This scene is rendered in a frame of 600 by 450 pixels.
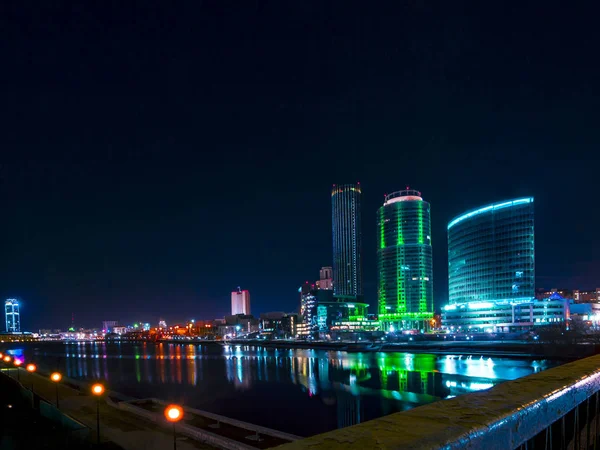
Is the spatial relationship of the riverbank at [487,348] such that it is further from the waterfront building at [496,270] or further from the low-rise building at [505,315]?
the waterfront building at [496,270]

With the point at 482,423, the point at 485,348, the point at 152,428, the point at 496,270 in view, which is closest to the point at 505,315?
the point at 496,270

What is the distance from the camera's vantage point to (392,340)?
485 ft

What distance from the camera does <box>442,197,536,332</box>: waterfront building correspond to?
13525 cm

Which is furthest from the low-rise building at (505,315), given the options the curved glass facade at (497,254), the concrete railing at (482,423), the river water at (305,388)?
the concrete railing at (482,423)

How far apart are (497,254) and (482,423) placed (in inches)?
6152

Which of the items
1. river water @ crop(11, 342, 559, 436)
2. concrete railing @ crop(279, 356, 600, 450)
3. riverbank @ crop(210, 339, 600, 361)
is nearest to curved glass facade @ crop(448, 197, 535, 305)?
riverbank @ crop(210, 339, 600, 361)

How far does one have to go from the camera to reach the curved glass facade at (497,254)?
138 meters

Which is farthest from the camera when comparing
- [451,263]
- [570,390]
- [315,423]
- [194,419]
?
[451,263]

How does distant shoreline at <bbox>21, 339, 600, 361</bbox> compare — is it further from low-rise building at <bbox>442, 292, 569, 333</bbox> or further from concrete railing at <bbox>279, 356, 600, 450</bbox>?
concrete railing at <bbox>279, 356, 600, 450</bbox>

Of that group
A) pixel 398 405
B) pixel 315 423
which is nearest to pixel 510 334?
pixel 398 405

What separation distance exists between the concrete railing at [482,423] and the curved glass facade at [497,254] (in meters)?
147

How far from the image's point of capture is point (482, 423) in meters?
2.78

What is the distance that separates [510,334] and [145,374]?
9983 centimetres

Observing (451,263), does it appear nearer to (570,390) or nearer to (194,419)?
(194,419)
